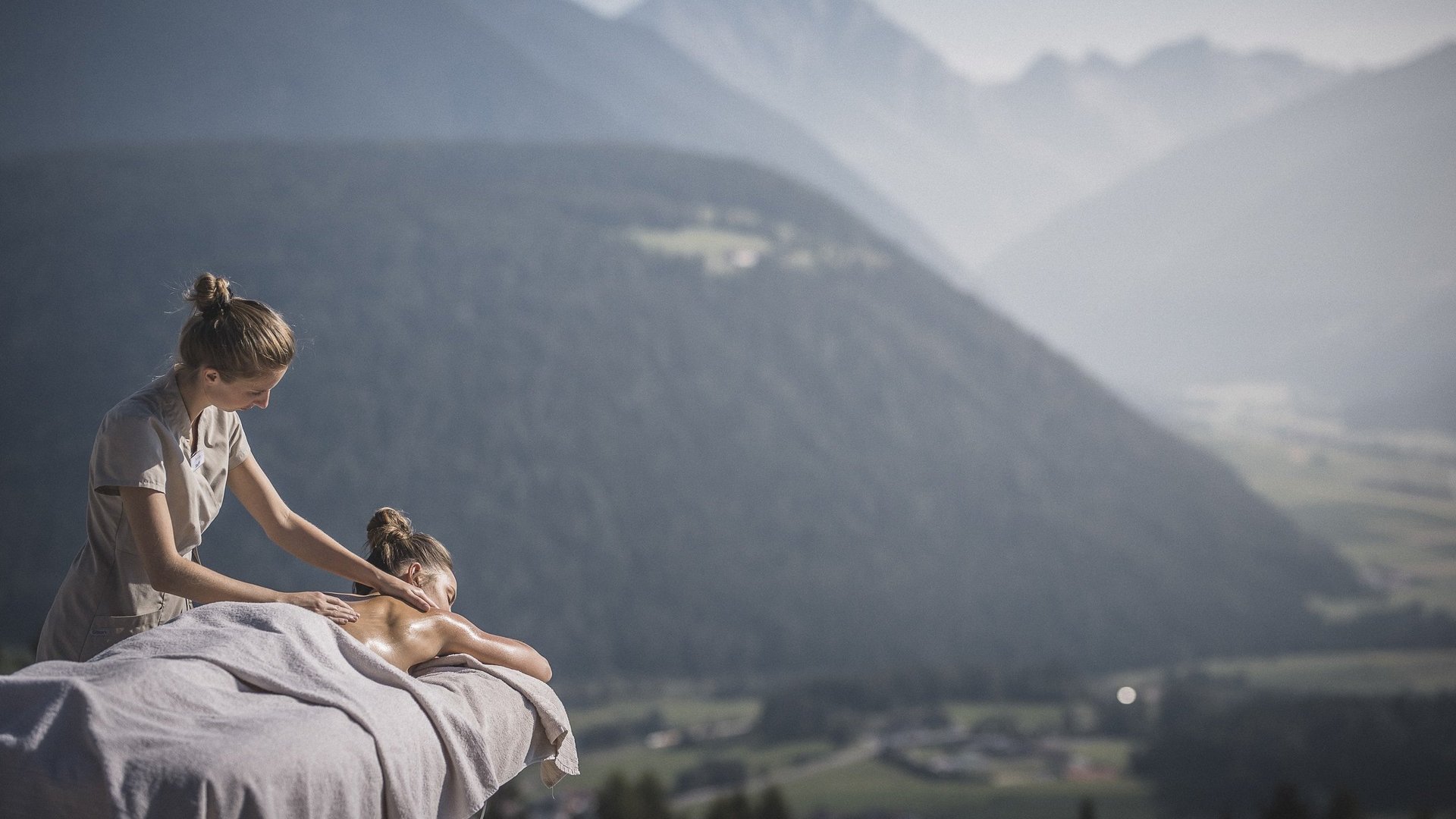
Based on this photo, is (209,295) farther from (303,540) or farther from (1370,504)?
(1370,504)

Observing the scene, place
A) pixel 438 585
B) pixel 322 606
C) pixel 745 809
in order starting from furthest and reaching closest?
pixel 745 809 → pixel 438 585 → pixel 322 606

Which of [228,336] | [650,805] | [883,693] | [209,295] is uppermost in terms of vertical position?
[209,295]

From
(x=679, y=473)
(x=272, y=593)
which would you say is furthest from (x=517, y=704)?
(x=679, y=473)

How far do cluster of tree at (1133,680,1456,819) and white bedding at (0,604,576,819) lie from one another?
70129 mm

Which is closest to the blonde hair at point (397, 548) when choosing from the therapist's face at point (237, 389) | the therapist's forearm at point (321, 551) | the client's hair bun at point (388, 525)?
the client's hair bun at point (388, 525)

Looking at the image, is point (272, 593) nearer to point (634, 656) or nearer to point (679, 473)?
point (634, 656)

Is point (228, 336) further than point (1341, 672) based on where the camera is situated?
No

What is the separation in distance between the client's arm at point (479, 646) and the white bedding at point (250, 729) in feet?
0.61

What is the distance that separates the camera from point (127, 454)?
3.61 m

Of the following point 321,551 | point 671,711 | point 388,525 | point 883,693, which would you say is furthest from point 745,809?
point 883,693

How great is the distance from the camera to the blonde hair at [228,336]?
3.65 m

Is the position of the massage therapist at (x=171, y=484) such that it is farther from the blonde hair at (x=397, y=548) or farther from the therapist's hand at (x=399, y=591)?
the blonde hair at (x=397, y=548)

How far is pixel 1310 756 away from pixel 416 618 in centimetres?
7843

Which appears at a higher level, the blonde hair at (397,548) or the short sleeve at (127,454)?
the short sleeve at (127,454)
